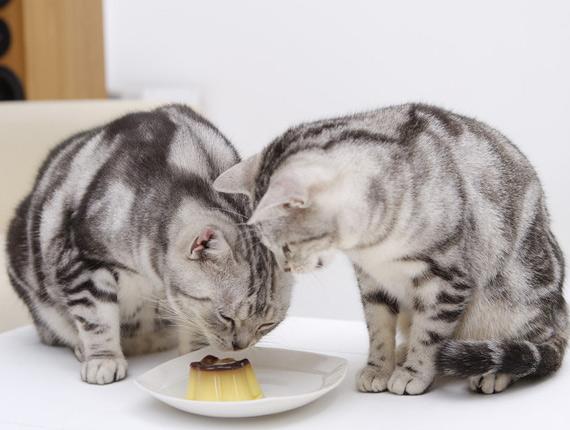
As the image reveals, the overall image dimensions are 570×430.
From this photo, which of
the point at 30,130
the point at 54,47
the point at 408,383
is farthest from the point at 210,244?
the point at 54,47

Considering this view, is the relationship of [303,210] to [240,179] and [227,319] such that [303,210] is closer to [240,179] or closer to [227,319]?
[240,179]

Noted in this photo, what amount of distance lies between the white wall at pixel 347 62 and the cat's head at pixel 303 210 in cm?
144

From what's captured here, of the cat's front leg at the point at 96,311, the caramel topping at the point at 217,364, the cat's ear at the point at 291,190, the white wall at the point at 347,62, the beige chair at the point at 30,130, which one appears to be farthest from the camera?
the white wall at the point at 347,62

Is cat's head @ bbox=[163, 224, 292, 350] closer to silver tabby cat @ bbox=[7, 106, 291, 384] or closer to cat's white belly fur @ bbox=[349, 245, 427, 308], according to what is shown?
silver tabby cat @ bbox=[7, 106, 291, 384]

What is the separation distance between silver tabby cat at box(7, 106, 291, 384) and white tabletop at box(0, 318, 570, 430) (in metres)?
0.09

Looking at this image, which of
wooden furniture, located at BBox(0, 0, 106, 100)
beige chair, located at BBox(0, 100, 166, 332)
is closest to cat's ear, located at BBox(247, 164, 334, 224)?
beige chair, located at BBox(0, 100, 166, 332)

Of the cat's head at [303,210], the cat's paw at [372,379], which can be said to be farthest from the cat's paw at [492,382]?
the cat's head at [303,210]

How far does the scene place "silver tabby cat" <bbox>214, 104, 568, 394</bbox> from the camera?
1.32 metres

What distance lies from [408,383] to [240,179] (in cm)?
46

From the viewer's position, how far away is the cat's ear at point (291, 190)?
4.08ft

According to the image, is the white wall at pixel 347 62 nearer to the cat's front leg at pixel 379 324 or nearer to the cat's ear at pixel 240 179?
the cat's front leg at pixel 379 324

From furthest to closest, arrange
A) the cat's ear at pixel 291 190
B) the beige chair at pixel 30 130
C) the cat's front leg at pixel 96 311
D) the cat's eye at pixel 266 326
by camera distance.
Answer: the beige chair at pixel 30 130
the cat's front leg at pixel 96 311
the cat's eye at pixel 266 326
the cat's ear at pixel 291 190

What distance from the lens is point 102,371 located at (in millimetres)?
1533

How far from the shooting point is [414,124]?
1417 millimetres
